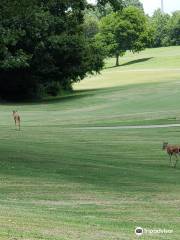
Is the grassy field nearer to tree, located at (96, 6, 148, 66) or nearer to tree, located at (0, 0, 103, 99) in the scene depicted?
tree, located at (0, 0, 103, 99)

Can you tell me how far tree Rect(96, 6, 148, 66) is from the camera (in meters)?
118

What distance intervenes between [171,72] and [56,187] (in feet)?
250

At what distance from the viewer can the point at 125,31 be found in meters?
119

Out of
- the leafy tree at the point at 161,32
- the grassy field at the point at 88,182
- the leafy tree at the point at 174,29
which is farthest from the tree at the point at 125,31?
the grassy field at the point at 88,182

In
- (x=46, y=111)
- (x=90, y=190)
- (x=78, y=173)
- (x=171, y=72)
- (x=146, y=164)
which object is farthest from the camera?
(x=171, y=72)

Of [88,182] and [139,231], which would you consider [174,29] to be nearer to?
[88,182]

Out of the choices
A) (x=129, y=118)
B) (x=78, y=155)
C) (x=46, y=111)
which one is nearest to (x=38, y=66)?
(x=46, y=111)

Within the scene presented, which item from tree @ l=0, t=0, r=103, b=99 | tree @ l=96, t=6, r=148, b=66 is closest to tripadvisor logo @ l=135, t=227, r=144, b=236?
tree @ l=0, t=0, r=103, b=99

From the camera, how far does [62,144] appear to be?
2677cm

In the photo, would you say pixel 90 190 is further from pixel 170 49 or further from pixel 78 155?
pixel 170 49

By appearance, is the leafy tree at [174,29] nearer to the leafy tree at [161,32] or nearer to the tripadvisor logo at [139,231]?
the leafy tree at [161,32]

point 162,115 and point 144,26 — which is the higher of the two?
point 144,26

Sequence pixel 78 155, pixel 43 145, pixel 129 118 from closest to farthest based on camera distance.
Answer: pixel 78 155 → pixel 43 145 → pixel 129 118

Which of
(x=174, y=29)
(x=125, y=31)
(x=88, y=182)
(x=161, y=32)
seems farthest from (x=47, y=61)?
(x=161, y=32)
